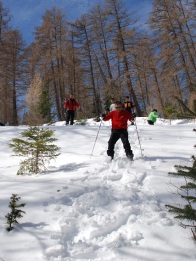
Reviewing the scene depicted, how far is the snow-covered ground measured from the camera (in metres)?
2.71

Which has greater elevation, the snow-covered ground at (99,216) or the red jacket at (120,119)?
the red jacket at (120,119)

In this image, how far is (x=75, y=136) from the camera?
35.4 feet

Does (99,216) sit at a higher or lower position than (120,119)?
lower

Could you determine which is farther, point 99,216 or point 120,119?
point 120,119

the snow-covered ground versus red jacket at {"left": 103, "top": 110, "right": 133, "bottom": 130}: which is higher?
red jacket at {"left": 103, "top": 110, "right": 133, "bottom": 130}

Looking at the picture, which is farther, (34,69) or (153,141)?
(34,69)

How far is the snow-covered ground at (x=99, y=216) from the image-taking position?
2.71 m

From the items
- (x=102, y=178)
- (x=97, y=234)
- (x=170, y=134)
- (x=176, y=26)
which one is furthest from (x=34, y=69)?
(x=97, y=234)

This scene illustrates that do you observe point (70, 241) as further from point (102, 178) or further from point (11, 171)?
point (11, 171)

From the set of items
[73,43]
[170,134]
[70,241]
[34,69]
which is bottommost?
[70,241]

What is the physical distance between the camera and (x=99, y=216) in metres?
3.46

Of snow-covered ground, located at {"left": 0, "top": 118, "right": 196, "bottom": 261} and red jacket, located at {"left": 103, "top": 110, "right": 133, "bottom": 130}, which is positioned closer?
snow-covered ground, located at {"left": 0, "top": 118, "right": 196, "bottom": 261}

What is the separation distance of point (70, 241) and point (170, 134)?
8.42 m

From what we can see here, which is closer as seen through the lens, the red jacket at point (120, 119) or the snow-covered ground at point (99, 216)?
the snow-covered ground at point (99, 216)
